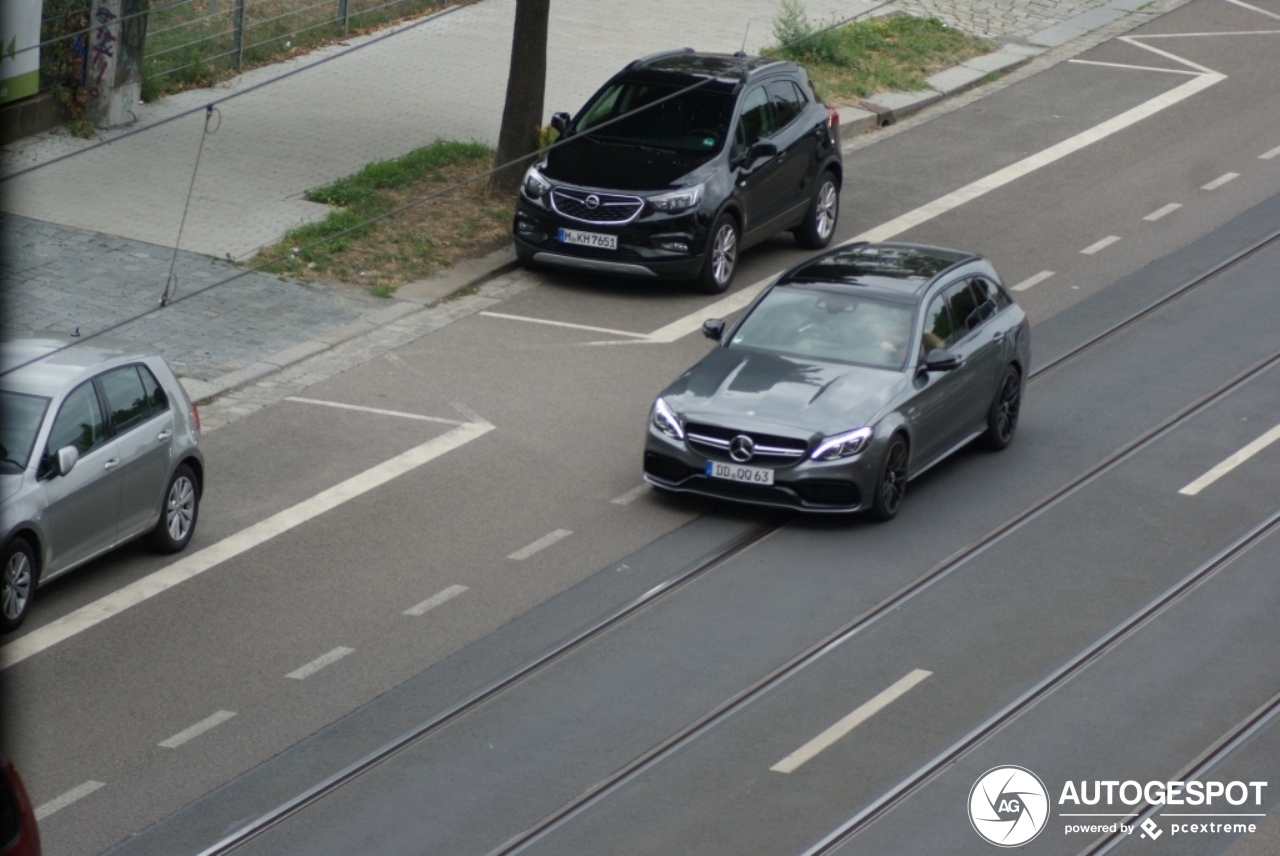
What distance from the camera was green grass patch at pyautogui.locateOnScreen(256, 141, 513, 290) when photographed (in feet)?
65.3

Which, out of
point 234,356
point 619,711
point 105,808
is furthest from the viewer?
point 234,356

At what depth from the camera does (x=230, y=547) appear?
45.7 feet

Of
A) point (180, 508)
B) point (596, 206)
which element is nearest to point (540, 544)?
point (180, 508)

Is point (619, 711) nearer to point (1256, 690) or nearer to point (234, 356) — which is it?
point (1256, 690)

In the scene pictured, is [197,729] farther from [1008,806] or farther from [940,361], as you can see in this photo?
[940,361]

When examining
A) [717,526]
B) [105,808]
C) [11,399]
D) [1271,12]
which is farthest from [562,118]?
[1271,12]

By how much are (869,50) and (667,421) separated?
14677mm

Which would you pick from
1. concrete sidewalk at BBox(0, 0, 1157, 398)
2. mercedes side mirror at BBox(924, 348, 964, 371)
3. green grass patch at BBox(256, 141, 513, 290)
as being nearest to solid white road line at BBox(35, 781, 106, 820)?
concrete sidewalk at BBox(0, 0, 1157, 398)

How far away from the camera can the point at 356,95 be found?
82.4 ft

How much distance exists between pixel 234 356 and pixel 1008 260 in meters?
8.00

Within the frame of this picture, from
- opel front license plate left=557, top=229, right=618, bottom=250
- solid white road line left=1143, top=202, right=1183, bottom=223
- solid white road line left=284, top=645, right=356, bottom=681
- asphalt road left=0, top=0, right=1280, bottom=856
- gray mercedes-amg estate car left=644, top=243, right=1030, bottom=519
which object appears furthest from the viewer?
solid white road line left=1143, top=202, right=1183, bottom=223

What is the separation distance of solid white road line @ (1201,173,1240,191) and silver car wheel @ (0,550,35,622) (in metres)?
15.2

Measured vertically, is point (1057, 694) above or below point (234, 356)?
above

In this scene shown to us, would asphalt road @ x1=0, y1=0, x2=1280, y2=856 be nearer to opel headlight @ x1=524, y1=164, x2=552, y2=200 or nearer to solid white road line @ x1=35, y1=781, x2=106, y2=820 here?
solid white road line @ x1=35, y1=781, x2=106, y2=820
